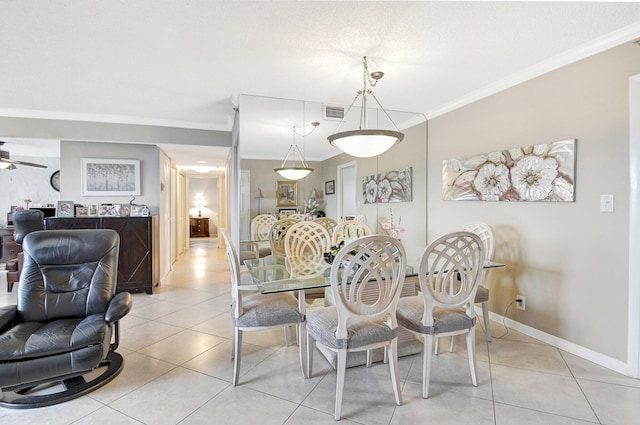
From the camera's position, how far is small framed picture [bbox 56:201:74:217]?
416 centimetres

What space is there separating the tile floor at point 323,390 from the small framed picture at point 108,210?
2160 mm

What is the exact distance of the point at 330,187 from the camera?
443cm

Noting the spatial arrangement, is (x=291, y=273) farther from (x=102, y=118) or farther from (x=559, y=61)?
(x=102, y=118)

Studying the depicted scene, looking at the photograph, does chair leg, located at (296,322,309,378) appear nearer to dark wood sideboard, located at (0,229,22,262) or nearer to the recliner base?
the recliner base

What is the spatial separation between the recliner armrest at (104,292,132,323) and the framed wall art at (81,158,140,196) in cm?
287

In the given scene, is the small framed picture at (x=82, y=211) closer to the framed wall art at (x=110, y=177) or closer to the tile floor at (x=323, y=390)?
the framed wall art at (x=110, y=177)

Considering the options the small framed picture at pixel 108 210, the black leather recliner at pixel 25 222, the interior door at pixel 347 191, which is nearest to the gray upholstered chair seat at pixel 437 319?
the interior door at pixel 347 191

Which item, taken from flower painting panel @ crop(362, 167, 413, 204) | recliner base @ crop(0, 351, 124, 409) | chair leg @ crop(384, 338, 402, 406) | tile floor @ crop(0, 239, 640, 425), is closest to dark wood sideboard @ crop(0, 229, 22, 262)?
tile floor @ crop(0, 239, 640, 425)

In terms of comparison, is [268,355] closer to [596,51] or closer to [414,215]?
[414,215]

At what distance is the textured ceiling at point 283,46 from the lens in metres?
2.04

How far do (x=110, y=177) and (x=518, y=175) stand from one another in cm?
520

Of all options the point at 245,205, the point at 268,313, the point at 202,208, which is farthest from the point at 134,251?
the point at 202,208

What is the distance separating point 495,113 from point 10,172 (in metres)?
9.08

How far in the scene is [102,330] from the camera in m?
2.07
